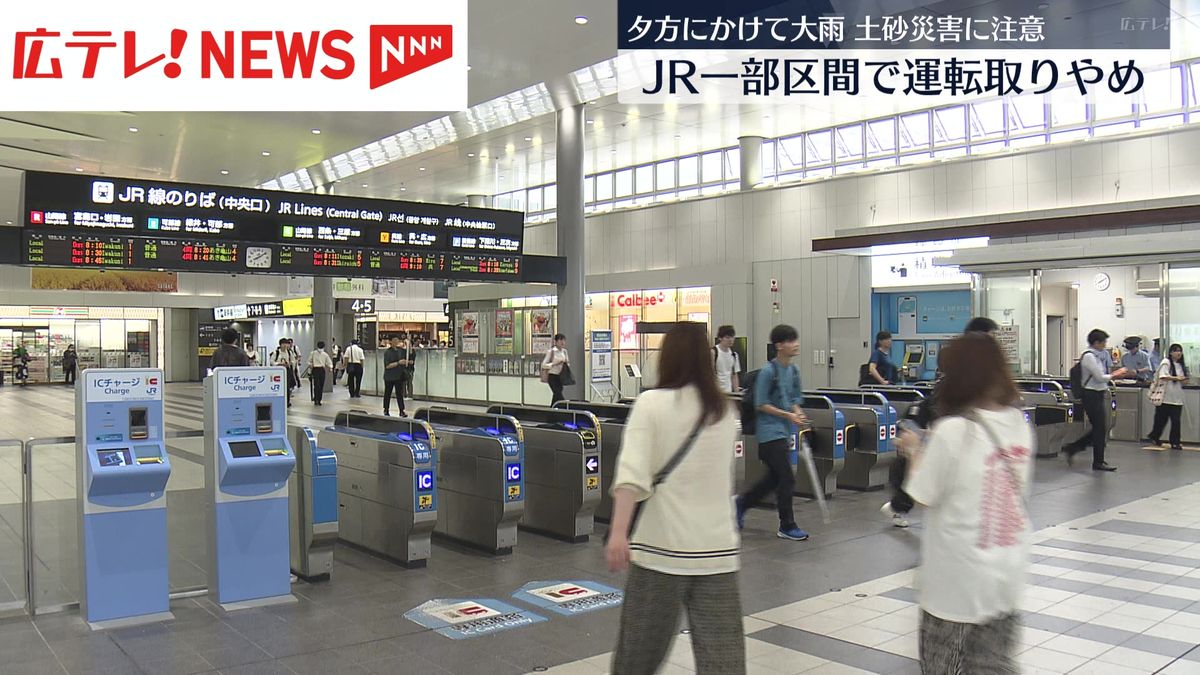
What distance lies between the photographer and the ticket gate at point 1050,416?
1213 centimetres

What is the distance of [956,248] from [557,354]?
279 inches

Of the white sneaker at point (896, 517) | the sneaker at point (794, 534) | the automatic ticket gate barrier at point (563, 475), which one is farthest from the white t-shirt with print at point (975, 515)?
the white sneaker at point (896, 517)

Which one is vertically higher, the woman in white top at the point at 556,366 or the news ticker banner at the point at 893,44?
the news ticker banner at the point at 893,44

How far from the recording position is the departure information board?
37.5ft

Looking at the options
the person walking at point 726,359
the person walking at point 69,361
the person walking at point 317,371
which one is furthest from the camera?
the person walking at point 69,361

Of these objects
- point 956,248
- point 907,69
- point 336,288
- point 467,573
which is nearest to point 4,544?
point 467,573

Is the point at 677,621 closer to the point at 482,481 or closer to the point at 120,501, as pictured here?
the point at 120,501

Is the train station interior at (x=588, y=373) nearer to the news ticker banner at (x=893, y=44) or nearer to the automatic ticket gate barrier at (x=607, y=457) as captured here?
the automatic ticket gate barrier at (x=607, y=457)

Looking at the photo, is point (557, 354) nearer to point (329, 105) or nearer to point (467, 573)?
point (329, 105)

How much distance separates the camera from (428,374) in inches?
918

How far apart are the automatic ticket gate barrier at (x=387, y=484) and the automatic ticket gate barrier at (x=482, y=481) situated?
1.44 feet

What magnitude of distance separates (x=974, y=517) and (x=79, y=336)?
36.5 meters

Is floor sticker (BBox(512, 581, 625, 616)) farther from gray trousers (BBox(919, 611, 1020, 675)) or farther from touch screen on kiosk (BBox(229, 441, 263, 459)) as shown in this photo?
gray trousers (BBox(919, 611, 1020, 675))

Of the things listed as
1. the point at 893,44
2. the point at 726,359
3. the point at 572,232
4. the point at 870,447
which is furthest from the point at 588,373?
the point at 870,447
